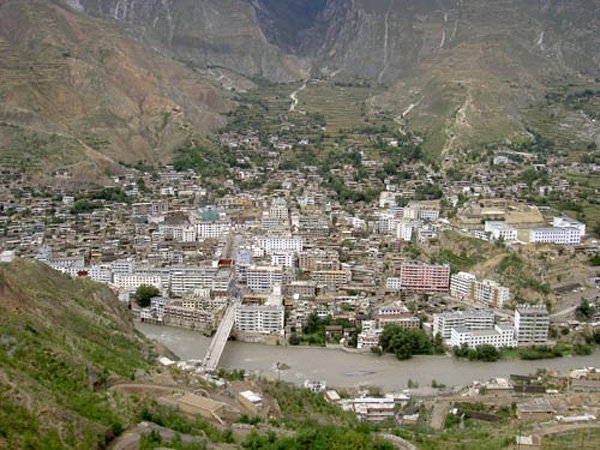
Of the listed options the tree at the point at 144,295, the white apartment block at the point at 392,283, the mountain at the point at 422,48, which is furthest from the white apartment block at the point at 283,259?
the mountain at the point at 422,48

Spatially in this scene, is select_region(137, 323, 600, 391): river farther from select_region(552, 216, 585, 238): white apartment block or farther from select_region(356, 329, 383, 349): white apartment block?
select_region(552, 216, 585, 238): white apartment block

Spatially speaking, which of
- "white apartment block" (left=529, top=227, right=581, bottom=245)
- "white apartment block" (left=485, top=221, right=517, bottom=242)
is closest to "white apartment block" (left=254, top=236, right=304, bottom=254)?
"white apartment block" (left=485, top=221, right=517, bottom=242)

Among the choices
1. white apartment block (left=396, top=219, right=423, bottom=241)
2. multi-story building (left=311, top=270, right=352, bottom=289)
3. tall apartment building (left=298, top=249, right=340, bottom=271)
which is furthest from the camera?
white apartment block (left=396, top=219, right=423, bottom=241)

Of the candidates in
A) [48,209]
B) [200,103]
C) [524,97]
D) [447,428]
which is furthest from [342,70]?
[447,428]

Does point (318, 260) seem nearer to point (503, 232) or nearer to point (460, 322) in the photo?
point (503, 232)

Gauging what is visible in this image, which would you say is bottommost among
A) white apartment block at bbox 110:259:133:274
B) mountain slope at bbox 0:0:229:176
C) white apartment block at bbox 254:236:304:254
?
white apartment block at bbox 110:259:133:274

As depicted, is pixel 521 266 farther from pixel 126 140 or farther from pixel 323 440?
pixel 126 140
